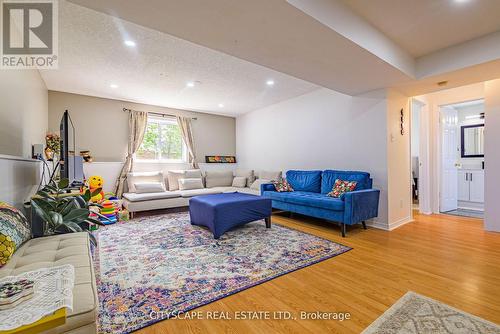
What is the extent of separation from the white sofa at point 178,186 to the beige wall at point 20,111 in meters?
1.69

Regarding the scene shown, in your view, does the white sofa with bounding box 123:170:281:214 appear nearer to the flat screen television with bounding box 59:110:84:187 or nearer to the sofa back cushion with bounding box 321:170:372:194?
the flat screen television with bounding box 59:110:84:187

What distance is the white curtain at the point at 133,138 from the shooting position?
5004 mm

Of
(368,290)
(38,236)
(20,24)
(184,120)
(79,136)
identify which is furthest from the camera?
(184,120)

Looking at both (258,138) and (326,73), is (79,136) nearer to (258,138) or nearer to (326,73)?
(258,138)

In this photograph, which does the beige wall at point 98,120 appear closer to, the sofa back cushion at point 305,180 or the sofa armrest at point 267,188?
the sofa armrest at point 267,188

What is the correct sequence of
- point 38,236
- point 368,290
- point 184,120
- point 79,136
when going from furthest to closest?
point 184,120, point 79,136, point 38,236, point 368,290

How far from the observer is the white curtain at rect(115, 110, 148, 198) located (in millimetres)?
5004

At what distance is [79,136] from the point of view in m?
4.69

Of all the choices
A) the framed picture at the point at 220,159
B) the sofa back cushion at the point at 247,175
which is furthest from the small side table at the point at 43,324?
the framed picture at the point at 220,159

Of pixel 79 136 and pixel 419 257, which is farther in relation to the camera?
pixel 79 136

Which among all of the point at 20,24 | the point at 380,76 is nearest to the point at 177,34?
the point at 20,24

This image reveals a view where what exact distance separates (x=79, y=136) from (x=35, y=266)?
435 cm

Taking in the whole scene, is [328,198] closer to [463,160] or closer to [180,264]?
[180,264]

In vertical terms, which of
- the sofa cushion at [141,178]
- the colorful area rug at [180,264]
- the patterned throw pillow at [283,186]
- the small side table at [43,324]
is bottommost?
the colorful area rug at [180,264]
